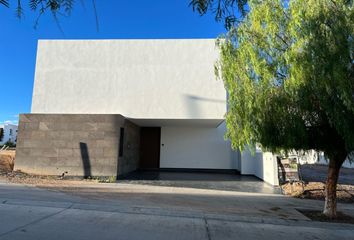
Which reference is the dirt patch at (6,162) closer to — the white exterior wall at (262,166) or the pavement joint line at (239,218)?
the pavement joint line at (239,218)

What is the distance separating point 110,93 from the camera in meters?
14.6

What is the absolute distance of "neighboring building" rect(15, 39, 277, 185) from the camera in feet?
44.3

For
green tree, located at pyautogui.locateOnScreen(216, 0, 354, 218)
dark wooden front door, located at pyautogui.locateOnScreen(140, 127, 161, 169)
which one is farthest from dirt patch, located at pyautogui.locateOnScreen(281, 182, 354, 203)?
dark wooden front door, located at pyautogui.locateOnScreen(140, 127, 161, 169)

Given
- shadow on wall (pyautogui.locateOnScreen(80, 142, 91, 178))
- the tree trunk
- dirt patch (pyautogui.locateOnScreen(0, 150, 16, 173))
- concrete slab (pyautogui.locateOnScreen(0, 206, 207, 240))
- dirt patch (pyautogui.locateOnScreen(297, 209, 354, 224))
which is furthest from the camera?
dirt patch (pyautogui.locateOnScreen(0, 150, 16, 173))

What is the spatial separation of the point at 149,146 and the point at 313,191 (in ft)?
33.2

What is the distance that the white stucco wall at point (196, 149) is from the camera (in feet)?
58.1

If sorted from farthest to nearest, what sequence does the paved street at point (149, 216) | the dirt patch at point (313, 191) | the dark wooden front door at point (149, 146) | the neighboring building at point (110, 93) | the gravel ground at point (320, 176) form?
the dark wooden front door at point (149, 146), the gravel ground at point (320, 176), the neighboring building at point (110, 93), the dirt patch at point (313, 191), the paved street at point (149, 216)

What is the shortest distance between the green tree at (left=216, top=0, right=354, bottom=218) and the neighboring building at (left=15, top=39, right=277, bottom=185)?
21.0 ft

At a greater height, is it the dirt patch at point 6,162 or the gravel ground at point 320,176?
the dirt patch at point 6,162

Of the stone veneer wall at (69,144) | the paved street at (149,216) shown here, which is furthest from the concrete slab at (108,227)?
the stone veneer wall at (69,144)

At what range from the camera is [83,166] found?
43.5 ft

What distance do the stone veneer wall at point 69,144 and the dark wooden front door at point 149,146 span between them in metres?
4.64

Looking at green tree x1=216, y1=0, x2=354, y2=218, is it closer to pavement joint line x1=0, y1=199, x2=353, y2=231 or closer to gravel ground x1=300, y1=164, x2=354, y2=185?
pavement joint line x1=0, y1=199, x2=353, y2=231

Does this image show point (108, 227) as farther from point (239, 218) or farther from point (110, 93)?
point (110, 93)
